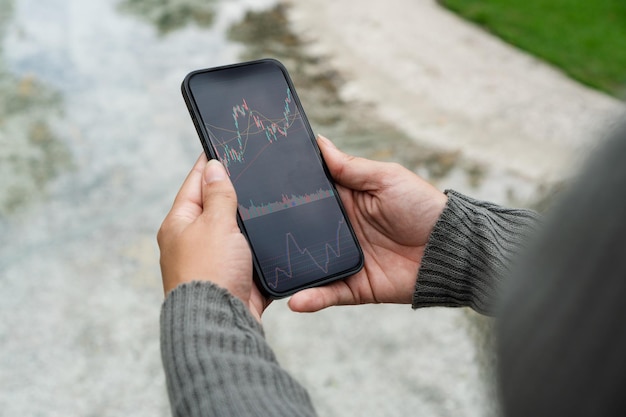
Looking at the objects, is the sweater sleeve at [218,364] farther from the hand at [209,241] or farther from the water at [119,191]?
the water at [119,191]

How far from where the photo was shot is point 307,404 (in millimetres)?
741

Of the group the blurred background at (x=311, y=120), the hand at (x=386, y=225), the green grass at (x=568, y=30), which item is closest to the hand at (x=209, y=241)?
the hand at (x=386, y=225)

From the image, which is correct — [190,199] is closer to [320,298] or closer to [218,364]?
[320,298]

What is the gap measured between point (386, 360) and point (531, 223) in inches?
36.5

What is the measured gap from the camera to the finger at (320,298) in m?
1.11

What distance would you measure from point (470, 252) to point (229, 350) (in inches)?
20.8

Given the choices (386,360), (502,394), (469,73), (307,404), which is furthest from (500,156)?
(502,394)

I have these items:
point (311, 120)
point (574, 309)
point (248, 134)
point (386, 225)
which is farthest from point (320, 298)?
point (311, 120)

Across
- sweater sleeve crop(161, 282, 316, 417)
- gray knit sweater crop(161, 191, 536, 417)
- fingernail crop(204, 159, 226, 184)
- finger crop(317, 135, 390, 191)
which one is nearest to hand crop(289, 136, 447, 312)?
finger crop(317, 135, 390, 191)

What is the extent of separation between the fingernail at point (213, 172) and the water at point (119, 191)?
977mm

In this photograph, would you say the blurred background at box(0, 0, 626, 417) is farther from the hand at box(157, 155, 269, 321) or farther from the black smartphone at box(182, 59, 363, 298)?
the hand at box(157, 155, 269, 321)

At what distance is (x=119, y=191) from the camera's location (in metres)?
2.37

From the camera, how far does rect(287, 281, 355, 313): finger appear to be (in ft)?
3.65

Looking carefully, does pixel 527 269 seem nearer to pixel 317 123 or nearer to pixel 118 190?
pixel 118 190
